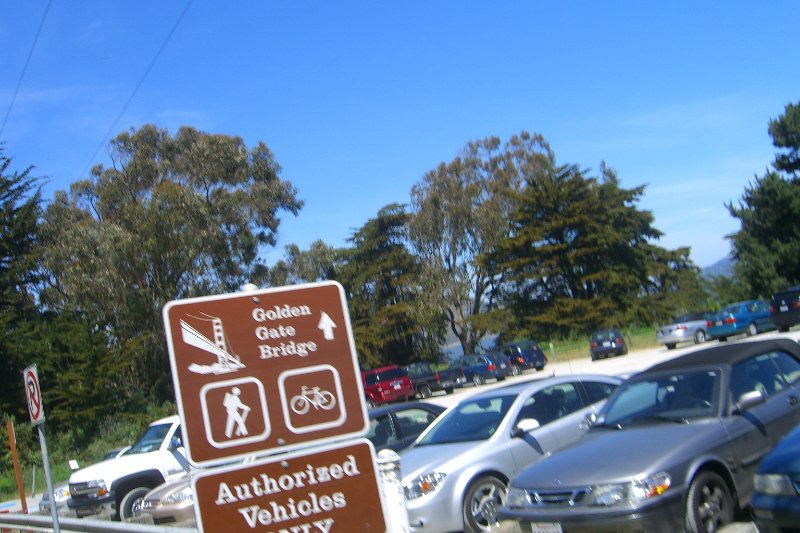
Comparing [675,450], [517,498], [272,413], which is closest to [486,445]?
[517,498]

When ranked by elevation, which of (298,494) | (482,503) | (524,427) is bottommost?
(482,503)

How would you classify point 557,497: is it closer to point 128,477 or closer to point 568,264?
point 128,477

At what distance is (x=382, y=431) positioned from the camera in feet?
37.9

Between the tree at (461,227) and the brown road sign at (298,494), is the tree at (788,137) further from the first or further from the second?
the brown road sign at (298,494)

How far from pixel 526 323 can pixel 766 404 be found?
2250 inches

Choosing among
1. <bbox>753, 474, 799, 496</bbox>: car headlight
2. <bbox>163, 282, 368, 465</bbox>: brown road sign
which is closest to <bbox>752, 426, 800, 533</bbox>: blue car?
<bbox>753, 474, 799, 496</bbox>: car headlight

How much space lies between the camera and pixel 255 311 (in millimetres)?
3367

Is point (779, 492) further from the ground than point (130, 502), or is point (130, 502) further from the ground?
point (779, 492)

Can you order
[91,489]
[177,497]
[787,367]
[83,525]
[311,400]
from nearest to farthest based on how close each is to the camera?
[311,400] < [787,367] < [83,525] < [177,497] < [91,489]

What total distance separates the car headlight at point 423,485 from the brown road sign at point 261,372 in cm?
566

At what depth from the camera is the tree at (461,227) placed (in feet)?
204

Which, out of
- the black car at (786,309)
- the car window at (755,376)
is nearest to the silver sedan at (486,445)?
the car window at (755,376)

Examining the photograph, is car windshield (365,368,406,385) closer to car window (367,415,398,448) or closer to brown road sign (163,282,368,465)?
car window (367,415,398,448)

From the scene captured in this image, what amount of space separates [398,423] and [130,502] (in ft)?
21.1
